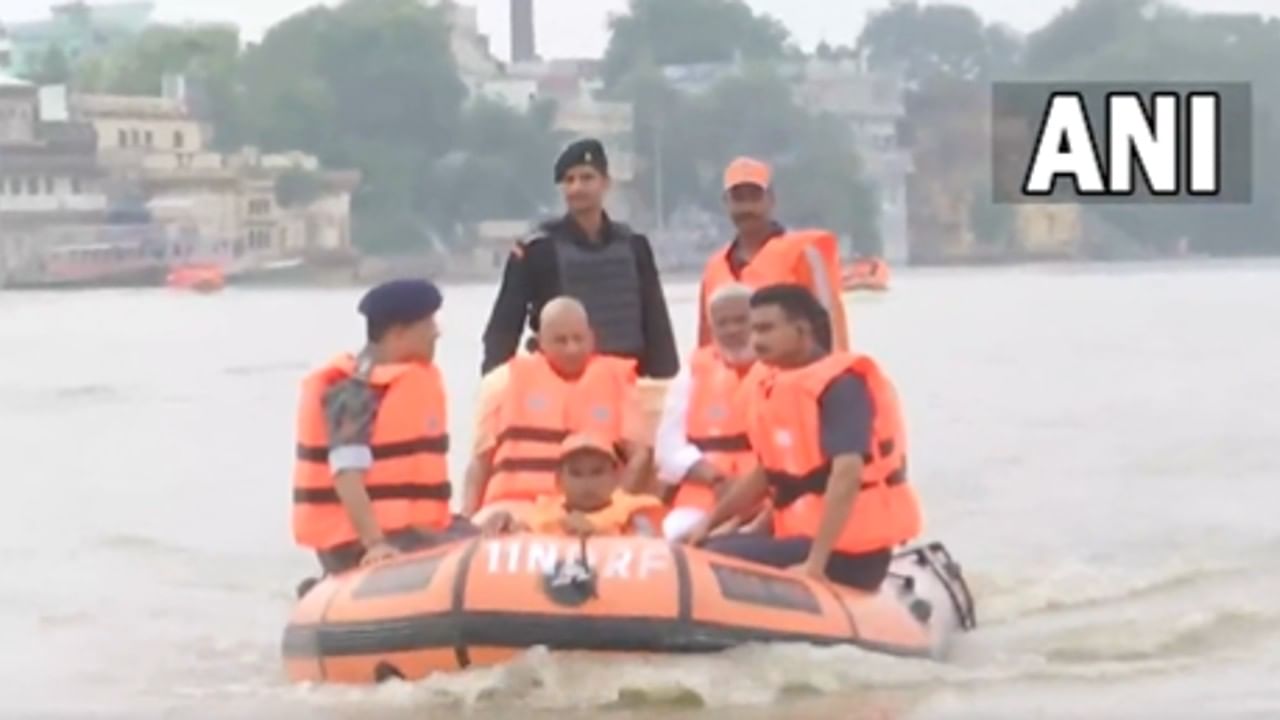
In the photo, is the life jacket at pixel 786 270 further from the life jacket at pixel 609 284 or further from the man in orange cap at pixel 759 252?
the life jacket at pixel 609 284

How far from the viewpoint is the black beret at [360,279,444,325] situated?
347 inches

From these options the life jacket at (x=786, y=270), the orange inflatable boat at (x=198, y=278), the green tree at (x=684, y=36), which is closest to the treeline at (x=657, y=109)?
A: the green tree at (x=684, y=36)

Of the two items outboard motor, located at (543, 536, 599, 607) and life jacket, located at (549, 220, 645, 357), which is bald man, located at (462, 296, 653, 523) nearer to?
life jacket, located at (549, 220, 645, 357)

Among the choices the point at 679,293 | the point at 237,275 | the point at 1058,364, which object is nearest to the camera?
the point at 1058,364

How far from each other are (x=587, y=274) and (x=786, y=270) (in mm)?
583

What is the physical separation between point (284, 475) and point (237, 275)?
50169 millimetres

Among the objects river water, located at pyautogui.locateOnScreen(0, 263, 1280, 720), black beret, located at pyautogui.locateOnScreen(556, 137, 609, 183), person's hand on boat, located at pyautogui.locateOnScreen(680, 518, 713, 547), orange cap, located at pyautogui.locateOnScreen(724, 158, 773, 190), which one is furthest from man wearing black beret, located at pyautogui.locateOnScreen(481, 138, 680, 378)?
river water, located at pyautogui.locateOnScreen(0, 263, 1280, 720)

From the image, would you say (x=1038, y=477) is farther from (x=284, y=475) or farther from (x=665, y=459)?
(x=665, y=459)

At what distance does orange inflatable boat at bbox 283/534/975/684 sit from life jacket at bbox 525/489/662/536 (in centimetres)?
19

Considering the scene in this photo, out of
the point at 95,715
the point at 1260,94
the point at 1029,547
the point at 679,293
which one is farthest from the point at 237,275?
the point at 95,715

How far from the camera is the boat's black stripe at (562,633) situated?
8492mm

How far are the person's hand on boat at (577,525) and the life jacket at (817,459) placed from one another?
510 mm

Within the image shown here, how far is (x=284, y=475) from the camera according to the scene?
1845cm

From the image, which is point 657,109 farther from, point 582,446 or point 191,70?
point 582,446
